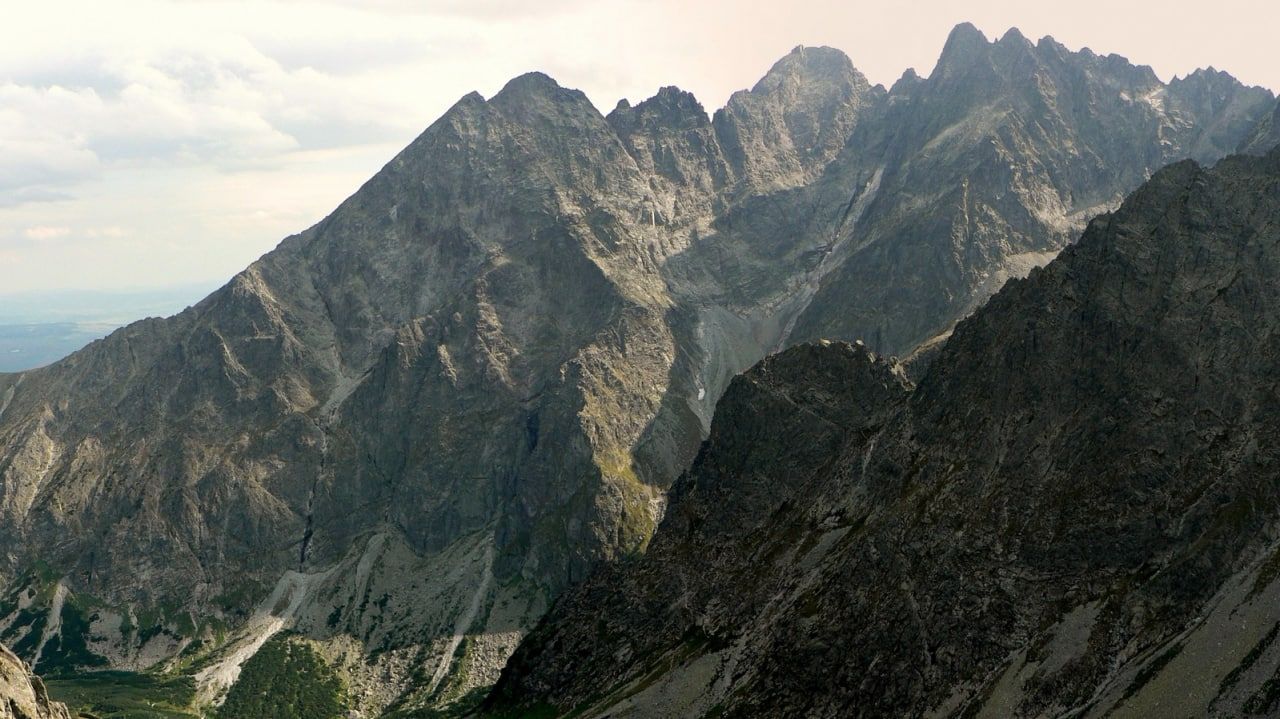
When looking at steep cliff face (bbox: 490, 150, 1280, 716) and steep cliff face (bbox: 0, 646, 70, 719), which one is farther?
steep cliff face (bbox: 490, 150, 1280, 716)

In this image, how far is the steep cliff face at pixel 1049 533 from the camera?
416 feet

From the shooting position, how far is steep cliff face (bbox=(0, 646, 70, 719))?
93.1 meters

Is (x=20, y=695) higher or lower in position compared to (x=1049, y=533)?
higher

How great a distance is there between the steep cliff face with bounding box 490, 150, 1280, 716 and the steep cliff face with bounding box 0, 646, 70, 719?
286 feet

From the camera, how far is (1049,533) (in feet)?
478

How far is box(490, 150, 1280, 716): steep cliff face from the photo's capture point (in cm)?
12669

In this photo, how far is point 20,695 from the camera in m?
95.9

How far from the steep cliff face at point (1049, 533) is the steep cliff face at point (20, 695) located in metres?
87.3

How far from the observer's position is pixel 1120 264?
565ft

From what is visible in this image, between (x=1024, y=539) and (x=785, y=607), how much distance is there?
40410 mm

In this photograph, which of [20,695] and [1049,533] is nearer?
[20,695]

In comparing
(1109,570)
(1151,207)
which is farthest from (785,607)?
(1151,207)

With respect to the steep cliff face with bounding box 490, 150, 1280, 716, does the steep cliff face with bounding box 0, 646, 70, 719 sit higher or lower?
higher

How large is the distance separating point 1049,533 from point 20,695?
131 m
